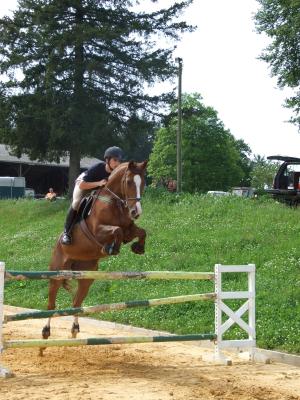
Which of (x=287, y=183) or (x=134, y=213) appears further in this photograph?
(x=287, y=183)

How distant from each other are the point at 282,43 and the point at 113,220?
848 inches

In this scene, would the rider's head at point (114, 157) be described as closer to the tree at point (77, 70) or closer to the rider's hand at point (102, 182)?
the rider's hand at point (102, 182)

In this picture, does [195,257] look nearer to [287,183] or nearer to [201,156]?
[287,183]

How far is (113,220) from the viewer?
352 inches

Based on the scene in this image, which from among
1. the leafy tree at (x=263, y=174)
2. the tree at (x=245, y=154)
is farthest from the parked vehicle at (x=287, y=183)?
the tree at (x=245, y=154)

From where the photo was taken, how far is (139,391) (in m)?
7.30

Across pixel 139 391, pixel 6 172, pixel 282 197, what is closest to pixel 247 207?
pixel 282 197

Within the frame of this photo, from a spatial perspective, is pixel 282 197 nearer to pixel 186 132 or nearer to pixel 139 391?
pixel 139 391

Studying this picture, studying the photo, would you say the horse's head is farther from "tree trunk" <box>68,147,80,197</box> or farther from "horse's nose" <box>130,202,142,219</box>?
"tree trunk" <box>68,147,80,197</box>

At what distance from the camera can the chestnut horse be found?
8547mm

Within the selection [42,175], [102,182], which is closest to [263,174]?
[42,175]

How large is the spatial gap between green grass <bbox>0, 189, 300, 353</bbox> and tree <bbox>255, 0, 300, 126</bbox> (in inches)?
327

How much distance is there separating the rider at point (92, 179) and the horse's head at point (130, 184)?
36cm

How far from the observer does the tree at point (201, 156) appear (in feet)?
208
